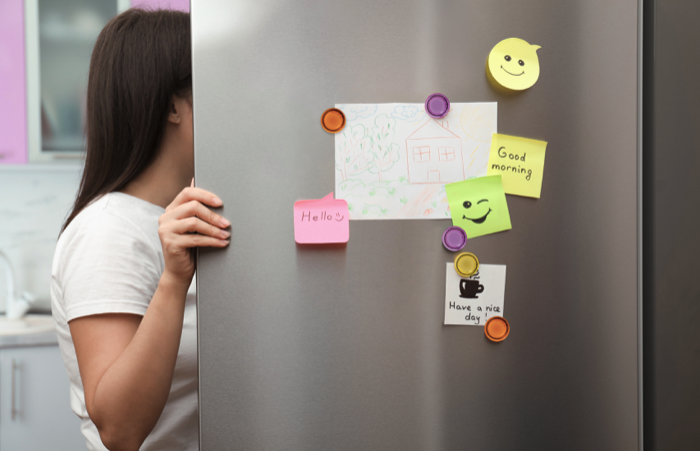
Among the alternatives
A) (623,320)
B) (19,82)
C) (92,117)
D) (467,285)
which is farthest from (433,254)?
(19,82)

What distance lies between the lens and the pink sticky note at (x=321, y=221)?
0.58 m

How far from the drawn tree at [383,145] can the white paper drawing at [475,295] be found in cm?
16

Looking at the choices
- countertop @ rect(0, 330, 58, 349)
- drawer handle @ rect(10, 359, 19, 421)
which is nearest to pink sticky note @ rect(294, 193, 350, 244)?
countertop @ rect(0, 330, 58, 349)

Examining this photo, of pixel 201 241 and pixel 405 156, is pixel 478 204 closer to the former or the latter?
pixel 405 156

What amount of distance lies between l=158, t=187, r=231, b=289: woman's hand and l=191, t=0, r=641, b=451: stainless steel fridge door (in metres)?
0.02

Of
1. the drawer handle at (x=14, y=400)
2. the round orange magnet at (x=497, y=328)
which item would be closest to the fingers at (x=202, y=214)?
the round orange magnet at (x=497, y=328)

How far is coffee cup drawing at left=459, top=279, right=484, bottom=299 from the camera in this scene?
0.59m

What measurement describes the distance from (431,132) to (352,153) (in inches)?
4.2

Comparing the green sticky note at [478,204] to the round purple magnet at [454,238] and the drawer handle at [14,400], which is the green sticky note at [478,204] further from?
the drawer handle at [14,400]

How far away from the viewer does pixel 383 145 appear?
0.59m

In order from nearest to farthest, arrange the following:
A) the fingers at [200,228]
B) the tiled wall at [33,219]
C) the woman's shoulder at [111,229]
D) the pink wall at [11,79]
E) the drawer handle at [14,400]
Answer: the fingers at [200,228]
the woman's shoulder at [111,229]
the drawer handle at [14,400]
the pink wall at [11,79]
the tiled wall at [33,219]

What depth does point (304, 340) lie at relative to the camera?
0.59 m

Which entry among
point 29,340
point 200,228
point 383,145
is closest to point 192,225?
point 200,228

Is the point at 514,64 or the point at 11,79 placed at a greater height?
the point at 11,79
